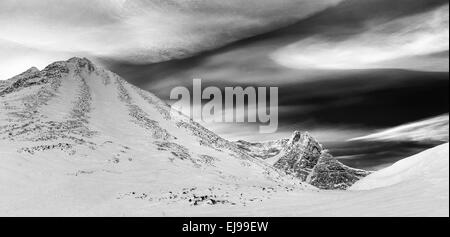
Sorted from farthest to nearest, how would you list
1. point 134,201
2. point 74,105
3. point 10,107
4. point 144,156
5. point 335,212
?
point 74,105, point 10,107, point 144,156, point 134,201, point 335,212

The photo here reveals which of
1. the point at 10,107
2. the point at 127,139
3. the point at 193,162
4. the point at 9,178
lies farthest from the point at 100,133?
the point at 9,178

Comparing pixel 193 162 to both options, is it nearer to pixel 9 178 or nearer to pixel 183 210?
pixel 9 178

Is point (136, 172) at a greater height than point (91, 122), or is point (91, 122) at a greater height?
point (91, 122)

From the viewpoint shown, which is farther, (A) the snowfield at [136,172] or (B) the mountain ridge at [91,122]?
(B) the mountain ridge at [91,122]

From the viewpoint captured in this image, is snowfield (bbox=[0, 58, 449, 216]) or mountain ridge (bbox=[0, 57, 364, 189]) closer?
snowfield (bbox=[0, 58, 449, 216])

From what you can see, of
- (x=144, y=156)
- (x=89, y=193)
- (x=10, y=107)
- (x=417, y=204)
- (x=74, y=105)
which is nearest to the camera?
(x=417, y=204)

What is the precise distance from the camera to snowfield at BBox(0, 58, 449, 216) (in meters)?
17.6

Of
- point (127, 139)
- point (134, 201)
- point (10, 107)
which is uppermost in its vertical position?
point (10, 107)

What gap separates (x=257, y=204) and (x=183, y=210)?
4452 mm

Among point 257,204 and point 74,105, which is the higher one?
point 74,105

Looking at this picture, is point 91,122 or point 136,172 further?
point 91,122

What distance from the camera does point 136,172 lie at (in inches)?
1614

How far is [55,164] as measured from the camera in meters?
38.5

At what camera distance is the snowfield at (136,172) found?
57.9 feet
